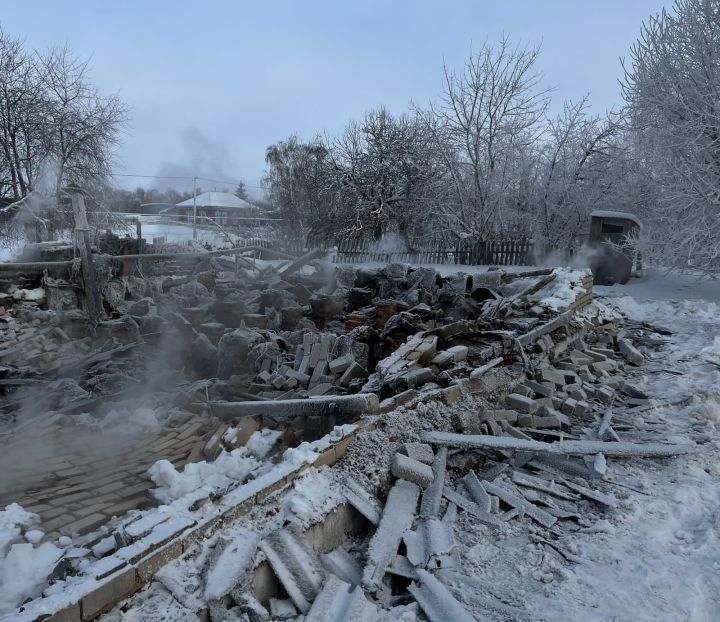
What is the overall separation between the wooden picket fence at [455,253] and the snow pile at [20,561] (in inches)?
594

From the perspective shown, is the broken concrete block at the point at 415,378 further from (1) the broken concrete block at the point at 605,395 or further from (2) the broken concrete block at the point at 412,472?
(1) the broken concrete block at the point at 605,395

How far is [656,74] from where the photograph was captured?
12117 mm

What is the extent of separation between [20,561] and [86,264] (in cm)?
700

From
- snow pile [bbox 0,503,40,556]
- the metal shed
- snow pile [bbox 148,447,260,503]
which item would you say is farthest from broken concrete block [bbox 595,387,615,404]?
the metal shed

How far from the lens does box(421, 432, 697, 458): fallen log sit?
4.05 m

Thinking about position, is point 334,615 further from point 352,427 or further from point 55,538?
point 55,538

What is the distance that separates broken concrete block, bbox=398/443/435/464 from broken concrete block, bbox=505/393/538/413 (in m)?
1.54

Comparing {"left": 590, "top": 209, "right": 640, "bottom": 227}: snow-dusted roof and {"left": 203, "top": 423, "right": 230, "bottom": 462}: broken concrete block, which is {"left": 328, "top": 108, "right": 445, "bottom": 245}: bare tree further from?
{"left": 203, "top": 423, "right": 230, "bottom": 462}: broken concrete block

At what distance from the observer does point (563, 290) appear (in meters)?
9.23

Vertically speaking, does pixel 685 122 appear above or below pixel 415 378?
above

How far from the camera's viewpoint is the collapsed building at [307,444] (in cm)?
245

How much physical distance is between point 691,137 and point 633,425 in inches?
378

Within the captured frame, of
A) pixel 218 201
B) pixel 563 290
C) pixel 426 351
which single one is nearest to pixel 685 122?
pixel 563 290

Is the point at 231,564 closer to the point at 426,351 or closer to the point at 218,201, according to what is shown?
the point at 426,351
